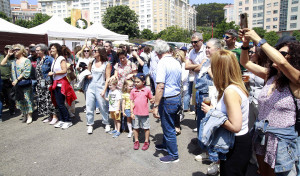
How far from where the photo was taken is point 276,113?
6.57 ft

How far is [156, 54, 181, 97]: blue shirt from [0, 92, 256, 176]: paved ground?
1262mm

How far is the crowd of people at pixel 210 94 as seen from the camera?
1.95 meters

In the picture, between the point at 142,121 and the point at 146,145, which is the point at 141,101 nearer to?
the point at 142,121

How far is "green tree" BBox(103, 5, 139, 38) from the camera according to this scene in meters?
63.2

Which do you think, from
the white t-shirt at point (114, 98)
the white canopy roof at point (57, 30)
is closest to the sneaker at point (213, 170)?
the white t-shirt at point (114, 98)

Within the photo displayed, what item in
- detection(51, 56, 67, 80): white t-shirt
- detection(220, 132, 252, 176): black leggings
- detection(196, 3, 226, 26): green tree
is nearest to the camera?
detection(220, 132, 252, 176): black leggings

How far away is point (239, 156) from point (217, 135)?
29 centimetres

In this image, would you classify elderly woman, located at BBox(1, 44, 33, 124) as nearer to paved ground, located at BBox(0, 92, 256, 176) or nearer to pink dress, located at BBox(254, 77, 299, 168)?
paved ground, located at BBox(0, 92, 256, 176)

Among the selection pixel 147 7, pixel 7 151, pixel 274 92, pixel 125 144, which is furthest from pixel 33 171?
pixel 147 7

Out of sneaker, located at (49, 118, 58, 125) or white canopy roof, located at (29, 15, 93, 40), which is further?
white canopy roof, located at (29, 15, 93, 40)

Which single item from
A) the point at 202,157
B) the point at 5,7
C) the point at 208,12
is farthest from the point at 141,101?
the point at 5,7

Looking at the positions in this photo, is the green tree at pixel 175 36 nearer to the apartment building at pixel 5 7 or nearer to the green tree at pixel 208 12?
the green tree at pixel 208 12

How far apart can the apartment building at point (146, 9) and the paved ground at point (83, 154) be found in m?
89.0

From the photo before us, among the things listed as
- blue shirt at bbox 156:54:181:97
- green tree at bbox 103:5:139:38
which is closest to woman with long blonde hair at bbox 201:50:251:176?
blue shirt at bbox 156:54:181:97
